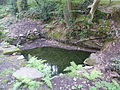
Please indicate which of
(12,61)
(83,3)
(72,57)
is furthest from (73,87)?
(83,3)

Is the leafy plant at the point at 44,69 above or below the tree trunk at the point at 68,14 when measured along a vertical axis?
below

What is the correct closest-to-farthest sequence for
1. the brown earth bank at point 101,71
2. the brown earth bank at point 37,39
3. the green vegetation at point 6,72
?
the brown earth bank at point 101,71
the green vegetation at point 6,72
the brown earth bank at point 37,39

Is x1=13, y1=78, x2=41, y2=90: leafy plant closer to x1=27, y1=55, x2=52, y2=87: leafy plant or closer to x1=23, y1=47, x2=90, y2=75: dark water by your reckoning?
x1=27, y1=55, x2=52, y2=87: leafy plant

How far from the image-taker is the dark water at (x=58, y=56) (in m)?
6.88

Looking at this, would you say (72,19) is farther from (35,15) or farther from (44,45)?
(35,15)

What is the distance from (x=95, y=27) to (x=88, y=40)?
0.82 m

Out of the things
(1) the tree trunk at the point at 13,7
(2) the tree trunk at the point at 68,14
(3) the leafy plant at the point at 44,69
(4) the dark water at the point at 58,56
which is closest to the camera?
(3) the leafy plant at the point at 44,69

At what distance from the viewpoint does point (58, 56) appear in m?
7.91

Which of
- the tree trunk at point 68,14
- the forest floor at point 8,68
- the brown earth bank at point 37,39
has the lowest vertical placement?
the brown earth bank at point 37,39

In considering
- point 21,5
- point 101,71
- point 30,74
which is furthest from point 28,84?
point 21,5

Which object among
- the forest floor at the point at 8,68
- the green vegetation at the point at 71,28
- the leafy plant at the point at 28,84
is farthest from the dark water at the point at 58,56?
the leafy plant at the point at 28,84

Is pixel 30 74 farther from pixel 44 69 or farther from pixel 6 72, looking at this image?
pixel 6 72

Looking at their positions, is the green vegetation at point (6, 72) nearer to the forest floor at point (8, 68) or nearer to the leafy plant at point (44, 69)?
the forest floor at point (8, 68)

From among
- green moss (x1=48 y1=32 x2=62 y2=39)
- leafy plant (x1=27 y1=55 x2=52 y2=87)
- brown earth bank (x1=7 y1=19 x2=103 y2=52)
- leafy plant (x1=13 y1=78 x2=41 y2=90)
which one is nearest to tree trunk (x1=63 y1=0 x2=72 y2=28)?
green moss (x1=48 y1=32 x2=62 y2=39)
